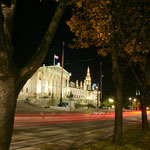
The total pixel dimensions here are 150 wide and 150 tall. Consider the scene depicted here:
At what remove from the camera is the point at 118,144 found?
9.04 meters

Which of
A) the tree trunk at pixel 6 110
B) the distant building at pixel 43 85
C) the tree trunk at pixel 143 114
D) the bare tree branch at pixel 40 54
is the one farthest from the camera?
the distant building at pixel 43 85

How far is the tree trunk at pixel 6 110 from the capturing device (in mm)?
4355

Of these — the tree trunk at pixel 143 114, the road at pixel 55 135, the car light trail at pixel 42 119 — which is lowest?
the car light trail at pixel 42 119

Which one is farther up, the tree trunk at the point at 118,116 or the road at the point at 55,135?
the tree trunk at the point at 118,116

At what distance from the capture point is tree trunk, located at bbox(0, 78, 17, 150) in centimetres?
436

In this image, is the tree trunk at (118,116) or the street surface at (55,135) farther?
the street surface at (55,135)

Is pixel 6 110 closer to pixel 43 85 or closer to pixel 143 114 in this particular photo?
pixel 143 114

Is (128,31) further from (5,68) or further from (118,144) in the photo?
(5,68)

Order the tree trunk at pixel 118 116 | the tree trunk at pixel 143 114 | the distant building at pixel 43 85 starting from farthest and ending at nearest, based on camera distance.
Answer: the distant building at pixel 43 85
the tree trunk at pixel 143 114
the tree trunk at pixel 118 116

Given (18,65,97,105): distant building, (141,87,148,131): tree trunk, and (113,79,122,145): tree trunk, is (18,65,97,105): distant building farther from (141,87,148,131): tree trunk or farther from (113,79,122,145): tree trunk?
(113,79,122,145): tree trunk

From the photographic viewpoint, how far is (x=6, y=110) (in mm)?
4430

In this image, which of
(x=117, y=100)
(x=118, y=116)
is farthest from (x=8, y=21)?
(x=118, y=116)

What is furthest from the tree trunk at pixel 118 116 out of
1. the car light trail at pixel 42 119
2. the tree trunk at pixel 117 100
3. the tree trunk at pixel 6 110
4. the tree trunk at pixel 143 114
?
the car light trail at pixel 42 119

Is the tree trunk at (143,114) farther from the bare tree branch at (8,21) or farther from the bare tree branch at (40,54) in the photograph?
the bare tree branch at (8,21)
